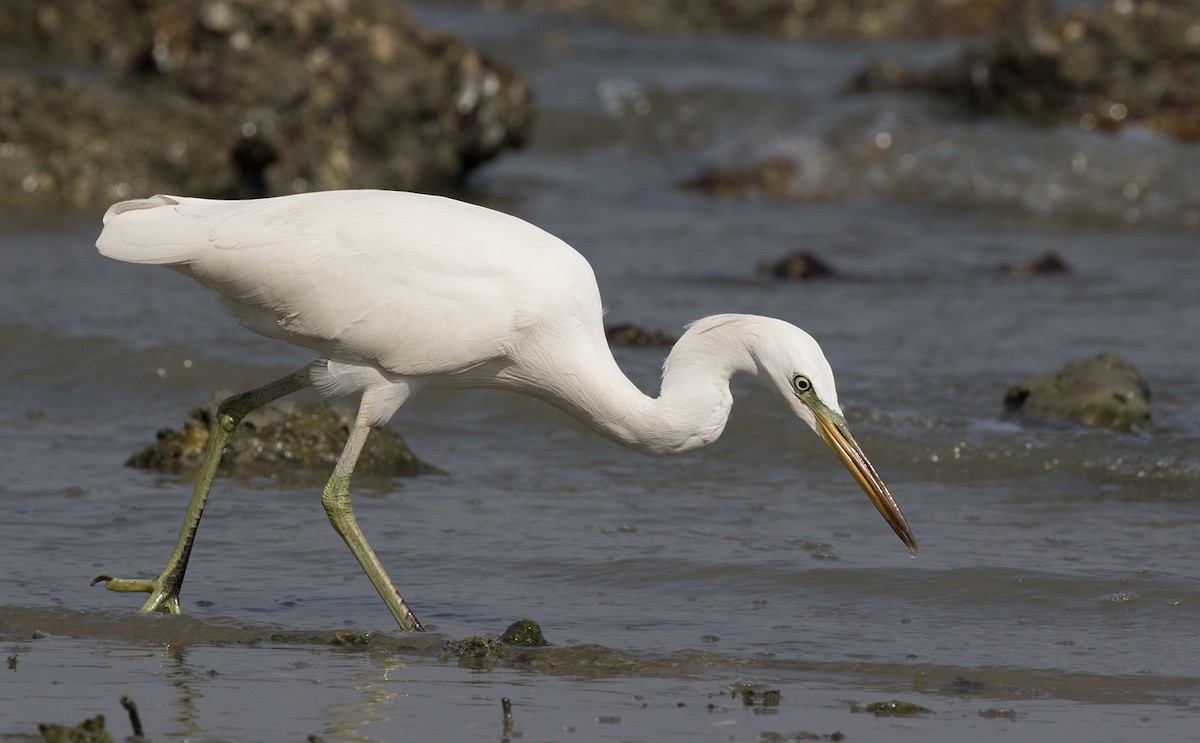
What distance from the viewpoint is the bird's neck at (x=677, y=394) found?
17.8 feet

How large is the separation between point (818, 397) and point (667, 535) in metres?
1.52

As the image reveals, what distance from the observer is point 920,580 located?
600cm

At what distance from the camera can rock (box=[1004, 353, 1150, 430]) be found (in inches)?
316

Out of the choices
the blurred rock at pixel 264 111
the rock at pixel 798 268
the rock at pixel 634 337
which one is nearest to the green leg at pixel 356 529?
the rock at pixel 634 337

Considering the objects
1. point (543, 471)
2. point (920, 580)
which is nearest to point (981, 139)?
point (543, 471)

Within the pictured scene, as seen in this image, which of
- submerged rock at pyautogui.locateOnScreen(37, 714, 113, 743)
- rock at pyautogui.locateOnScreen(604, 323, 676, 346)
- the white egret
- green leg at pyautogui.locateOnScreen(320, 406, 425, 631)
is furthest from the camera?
rock at pyautogui.locateOnScreen(604, 323, 676, 346)

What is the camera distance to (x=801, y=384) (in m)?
5.25

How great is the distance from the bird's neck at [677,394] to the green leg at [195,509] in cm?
108

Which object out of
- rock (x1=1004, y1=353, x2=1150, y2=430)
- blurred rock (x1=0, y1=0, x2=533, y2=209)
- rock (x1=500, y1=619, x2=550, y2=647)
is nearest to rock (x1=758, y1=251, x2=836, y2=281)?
rock (x1=1004, y1=353, x2=1150, y2=430)

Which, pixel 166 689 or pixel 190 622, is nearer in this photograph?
pixel 166 689

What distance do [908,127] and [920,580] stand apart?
1186cm

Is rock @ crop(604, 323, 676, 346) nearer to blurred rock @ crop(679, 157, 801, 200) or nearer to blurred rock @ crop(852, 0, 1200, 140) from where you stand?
blurred rock @ crop(679, 157, 801, 200)

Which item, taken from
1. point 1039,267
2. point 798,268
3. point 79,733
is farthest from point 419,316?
point 1039,267

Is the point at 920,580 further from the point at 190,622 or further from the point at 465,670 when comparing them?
the point at 190,622
